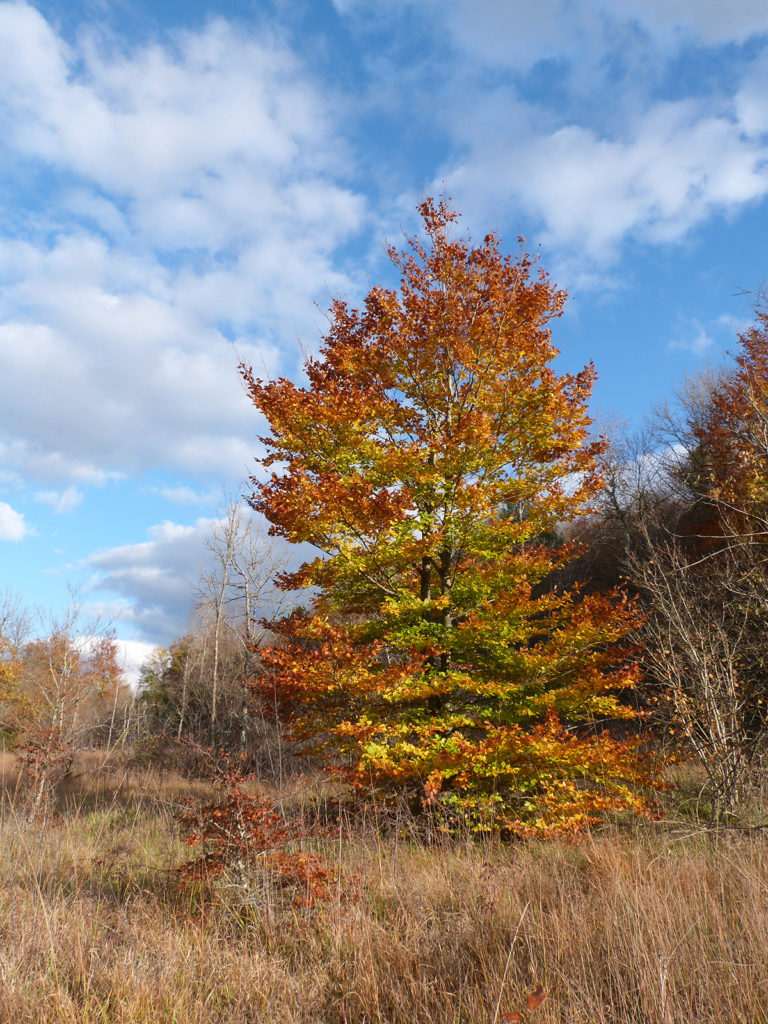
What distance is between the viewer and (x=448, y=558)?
9703 millimetres

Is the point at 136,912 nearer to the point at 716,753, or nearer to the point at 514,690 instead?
the point at 514,690

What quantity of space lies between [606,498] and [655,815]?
19.6 metres

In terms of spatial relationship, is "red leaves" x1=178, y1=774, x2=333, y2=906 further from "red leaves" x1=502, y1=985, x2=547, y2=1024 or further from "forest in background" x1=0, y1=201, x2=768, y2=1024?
"red leaves" x1=502, y1=985, x2=547, y2=1024

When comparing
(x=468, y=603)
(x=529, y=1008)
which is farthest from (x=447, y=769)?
(x=529, y=1008)

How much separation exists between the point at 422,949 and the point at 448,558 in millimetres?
6476

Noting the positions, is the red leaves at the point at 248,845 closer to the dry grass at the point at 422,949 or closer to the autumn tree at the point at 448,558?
the dry grass at the point at 422,949

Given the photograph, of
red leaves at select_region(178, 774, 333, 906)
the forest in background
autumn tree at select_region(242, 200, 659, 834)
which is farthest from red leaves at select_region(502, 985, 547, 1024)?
autumn tree at select_region(242, 200, 659, 834)

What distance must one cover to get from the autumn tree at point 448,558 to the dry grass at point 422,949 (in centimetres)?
252

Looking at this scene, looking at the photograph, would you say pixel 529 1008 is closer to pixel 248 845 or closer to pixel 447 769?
pixel 248 845

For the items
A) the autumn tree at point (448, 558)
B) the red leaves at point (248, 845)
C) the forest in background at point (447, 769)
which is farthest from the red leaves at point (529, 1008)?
the autumn tree at point (448, 558)

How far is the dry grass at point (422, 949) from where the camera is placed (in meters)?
2.91

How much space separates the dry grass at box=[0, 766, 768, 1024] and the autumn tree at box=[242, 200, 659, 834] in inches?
99.4

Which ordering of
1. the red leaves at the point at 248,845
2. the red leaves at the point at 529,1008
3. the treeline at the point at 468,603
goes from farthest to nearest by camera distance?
the treeline at the point at 468,603 < the red leaves at the point at 248,845 < the red leaves at the point at 529,1008

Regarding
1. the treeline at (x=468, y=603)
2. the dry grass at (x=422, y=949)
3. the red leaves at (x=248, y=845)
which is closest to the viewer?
the dry grass at (x=422, y=949)
